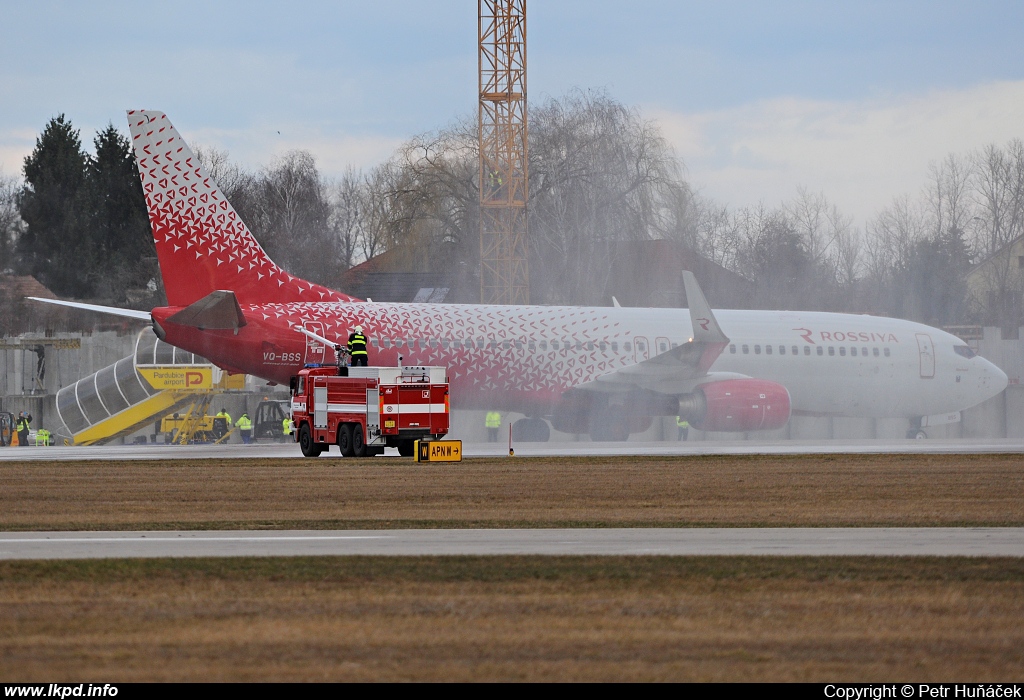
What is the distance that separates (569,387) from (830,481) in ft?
50.8

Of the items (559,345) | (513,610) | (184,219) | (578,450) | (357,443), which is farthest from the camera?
(559,345)

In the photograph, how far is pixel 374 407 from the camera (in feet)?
88.4

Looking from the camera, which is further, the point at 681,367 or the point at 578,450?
the point at 681,367

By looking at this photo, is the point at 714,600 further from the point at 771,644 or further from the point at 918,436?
the point at 918,436

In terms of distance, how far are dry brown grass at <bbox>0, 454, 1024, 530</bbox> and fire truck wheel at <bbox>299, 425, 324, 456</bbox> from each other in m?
1.47

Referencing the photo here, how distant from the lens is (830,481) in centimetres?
2167

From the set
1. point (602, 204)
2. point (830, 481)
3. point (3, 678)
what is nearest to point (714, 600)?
point (3, 678)

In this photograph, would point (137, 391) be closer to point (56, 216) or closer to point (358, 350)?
point (358, 350)

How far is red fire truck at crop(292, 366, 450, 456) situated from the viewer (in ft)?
87.8

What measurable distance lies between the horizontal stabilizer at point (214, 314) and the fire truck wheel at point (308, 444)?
366cm

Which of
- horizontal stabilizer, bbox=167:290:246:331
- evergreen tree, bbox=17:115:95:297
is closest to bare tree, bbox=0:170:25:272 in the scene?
evergreen tree, bbox=17:115:95:297

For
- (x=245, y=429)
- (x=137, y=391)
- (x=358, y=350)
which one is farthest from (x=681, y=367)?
(x=137, y=391)

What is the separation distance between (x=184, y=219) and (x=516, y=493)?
1657 centimetres

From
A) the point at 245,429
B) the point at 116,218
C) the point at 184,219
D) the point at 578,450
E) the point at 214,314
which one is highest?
the point at 116,218
